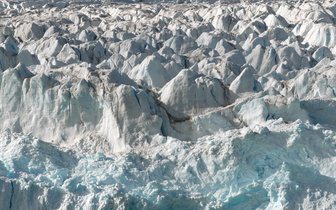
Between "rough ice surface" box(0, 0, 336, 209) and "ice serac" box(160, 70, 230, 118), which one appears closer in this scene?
"rough ice surface" box(0, 0, 336, 209)

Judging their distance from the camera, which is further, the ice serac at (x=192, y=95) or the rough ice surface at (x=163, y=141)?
the ice serac at (x=192, y=95)

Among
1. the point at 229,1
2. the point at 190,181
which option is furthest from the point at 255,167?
the point at 229,1

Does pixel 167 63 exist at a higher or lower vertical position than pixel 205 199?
lower

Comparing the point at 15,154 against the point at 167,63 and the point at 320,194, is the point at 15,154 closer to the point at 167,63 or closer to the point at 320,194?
the point at 320,194

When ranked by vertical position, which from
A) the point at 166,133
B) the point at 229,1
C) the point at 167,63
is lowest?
the point at 229,1

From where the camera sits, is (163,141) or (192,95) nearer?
(163,141)

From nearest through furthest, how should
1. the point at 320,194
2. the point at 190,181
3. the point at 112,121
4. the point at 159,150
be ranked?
1. the point at 320,194
2. the point at 190,181
3. the point at 159,150
4. the point at 112,121

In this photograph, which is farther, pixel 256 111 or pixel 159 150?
pixel 256 111

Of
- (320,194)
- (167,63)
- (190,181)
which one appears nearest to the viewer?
(320,194)

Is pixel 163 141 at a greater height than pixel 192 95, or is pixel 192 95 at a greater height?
pixel 163 141
